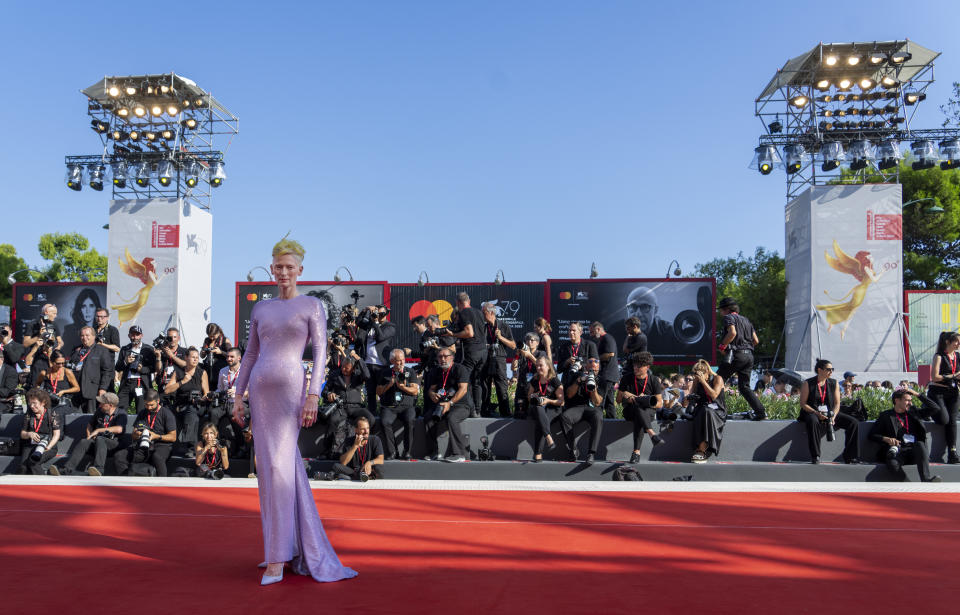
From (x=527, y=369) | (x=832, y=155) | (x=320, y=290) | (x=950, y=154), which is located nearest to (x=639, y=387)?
(x=527, y=369)

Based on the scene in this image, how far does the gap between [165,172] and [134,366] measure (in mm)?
17208

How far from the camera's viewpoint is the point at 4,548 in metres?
4.93

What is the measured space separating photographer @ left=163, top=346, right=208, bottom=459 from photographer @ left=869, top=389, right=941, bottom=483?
9.63m

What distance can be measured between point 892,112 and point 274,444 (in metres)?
27.1

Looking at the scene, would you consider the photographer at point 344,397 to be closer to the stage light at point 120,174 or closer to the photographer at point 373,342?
the photographer at point 373,342

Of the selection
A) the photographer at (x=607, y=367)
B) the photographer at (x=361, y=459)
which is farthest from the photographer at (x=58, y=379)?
the photographer at (x=607, y=367)

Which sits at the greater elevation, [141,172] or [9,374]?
[141,172]

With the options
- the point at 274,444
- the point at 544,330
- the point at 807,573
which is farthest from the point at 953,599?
the point at 544,330

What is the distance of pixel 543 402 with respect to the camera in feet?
32.5

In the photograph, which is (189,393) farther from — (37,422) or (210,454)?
(37,422)

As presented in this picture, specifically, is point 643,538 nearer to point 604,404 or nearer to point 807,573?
point 807,573

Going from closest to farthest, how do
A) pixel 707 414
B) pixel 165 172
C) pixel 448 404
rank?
pixel 707 414 → pixel 448 404 → pixel 165 172

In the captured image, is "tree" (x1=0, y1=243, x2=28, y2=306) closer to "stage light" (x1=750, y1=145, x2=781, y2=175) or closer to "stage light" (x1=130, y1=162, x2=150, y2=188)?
"stage light" (x1=130, y1=162, x2=150, y2=188)

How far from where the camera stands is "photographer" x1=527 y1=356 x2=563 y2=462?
9742mm
